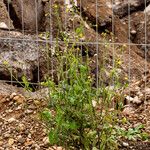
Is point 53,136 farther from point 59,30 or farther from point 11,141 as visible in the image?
point 59,30

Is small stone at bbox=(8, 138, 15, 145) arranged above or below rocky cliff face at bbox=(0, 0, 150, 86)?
below

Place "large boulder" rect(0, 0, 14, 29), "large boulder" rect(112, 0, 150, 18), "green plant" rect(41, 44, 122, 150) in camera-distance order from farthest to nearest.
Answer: "large boulder" rect(112, 0, 150, 18) < "large boulder" rect(0, 0, 14, 29) < "green plant" rect(41, 44, 122, 150)

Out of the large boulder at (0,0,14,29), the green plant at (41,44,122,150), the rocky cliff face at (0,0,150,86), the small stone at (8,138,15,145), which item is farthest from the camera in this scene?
the large boulder at (0,0,14,29)

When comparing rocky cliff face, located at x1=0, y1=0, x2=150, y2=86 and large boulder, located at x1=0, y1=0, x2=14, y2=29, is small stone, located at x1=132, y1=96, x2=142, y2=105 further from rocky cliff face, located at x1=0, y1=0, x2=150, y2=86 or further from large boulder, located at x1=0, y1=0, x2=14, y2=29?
large boulder, located at x1=0, y1=0, x2=14, y2=29

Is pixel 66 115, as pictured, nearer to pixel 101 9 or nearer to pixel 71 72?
pixel 71 72

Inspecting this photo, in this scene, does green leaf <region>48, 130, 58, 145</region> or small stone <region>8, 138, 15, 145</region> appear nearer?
green leaf <region>48, 130, 58, 145</region>

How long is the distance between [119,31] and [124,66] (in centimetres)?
155

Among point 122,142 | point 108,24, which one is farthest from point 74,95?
point 108,24

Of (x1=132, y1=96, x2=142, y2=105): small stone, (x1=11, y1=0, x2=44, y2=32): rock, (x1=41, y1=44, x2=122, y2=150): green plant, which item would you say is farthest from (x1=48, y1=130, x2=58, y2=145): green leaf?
(x1=11, y1=0, x2=44, y2=32): rock

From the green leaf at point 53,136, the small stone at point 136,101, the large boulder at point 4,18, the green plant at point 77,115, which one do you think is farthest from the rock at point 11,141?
the large boulder at point 4,18

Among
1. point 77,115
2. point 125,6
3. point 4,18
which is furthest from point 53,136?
point 125,6

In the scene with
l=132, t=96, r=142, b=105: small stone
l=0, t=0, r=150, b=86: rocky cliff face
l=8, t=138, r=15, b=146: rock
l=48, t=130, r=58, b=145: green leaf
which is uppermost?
l=0, t=0, r=150, b=86: rocky cliff face

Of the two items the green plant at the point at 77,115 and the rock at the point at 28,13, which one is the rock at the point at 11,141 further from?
the rock at the point at 28,13

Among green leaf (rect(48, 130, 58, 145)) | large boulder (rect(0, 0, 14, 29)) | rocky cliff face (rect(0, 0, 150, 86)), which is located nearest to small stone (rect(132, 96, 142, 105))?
rocky cliff face (rect(0, 0, 150, 86))
